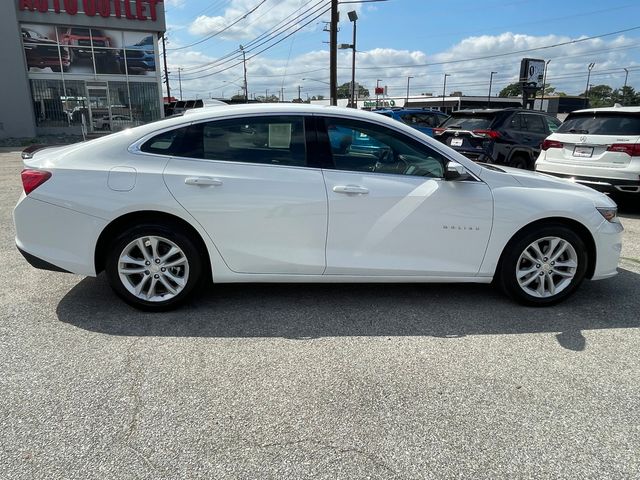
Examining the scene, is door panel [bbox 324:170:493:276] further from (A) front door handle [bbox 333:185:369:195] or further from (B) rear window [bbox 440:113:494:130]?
(B) rear window [bbox 440:113:494:130]

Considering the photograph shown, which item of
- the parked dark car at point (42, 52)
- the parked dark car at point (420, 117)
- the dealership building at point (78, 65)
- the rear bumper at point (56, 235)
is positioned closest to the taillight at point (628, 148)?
the rear bumper at point (56, 235)

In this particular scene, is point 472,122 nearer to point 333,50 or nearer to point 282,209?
point 282,209

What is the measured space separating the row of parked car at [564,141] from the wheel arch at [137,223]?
20.6 feet

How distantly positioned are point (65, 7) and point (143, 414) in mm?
24519

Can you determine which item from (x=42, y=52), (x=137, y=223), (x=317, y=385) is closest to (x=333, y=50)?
(x=42, y=52)

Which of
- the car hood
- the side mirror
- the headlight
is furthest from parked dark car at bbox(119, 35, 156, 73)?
the headlight

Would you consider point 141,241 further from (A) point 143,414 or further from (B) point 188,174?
(A) point 143,414

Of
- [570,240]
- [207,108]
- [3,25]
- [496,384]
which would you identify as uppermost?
[3,25]

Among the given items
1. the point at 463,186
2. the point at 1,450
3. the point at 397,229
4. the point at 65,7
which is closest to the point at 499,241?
the point at 463,186

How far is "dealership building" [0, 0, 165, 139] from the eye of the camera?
21562 millimetres

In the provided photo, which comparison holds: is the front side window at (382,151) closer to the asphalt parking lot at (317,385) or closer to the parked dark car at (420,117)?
the asphalt parking lot at (317,385)

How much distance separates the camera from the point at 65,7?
2167 cm

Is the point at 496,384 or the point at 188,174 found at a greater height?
the point at 188,174

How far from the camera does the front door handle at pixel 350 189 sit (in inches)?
145
